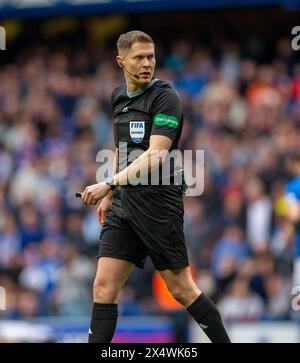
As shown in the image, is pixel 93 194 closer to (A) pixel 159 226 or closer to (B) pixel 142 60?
(A) pixel 159 226

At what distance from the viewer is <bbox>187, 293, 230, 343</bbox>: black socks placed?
6656 millimetres

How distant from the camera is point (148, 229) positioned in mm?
6609

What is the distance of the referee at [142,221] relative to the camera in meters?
6.58

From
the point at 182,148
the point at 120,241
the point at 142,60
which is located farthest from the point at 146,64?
the point at 182,148

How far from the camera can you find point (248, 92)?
14.9 m

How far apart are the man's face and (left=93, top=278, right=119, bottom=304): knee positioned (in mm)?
1377

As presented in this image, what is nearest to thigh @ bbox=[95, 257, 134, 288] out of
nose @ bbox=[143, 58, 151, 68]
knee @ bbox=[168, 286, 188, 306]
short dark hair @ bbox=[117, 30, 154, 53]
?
knee @ bbox=[168, 286, 188, 306]

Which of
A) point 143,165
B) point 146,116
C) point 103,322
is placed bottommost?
point 103,322

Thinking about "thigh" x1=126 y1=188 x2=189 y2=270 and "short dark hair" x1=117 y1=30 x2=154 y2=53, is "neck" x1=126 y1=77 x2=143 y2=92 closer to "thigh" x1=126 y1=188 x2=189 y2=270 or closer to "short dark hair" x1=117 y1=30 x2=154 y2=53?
"short dark hair" x1=117 y1=30 x2=154 y2=53

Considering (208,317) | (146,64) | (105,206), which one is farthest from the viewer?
(105,206)

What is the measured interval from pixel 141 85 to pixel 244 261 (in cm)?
584

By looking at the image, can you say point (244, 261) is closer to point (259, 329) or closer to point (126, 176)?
point (259, 329)

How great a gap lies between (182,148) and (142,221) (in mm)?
7371

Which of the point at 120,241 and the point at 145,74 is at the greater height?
the point at 145,74
